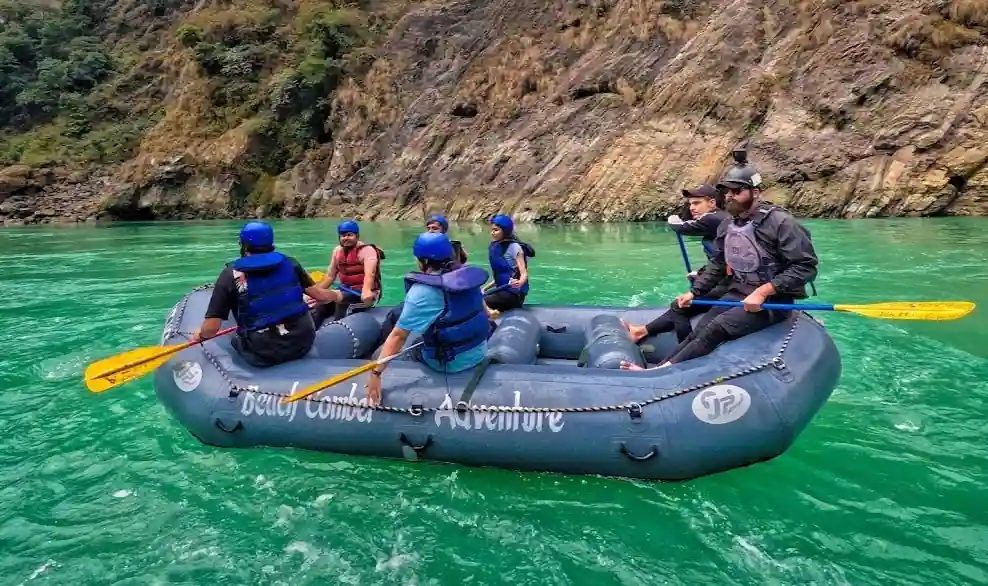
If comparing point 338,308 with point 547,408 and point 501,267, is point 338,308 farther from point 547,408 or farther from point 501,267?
point 547,408

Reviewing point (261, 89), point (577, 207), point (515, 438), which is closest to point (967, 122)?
Result: point (577, 207)

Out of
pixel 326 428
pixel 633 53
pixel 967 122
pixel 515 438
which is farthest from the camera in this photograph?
pixel 633 53

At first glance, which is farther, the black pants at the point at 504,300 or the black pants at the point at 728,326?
the black pants at the point at 504,300

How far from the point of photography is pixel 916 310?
16.1 ft

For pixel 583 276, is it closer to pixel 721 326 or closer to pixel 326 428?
pixel 721 326

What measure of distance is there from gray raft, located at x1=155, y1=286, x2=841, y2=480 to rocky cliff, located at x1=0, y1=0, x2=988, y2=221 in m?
16.6

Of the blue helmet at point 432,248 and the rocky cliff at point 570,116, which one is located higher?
the rocky cliff at point 570,116

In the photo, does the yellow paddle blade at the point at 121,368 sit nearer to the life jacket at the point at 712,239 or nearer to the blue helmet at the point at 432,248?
the blue helmet at the point at 432,248

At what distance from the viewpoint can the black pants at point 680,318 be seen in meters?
5.44

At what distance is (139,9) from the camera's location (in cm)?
5038

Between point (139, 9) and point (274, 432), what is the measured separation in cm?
5644

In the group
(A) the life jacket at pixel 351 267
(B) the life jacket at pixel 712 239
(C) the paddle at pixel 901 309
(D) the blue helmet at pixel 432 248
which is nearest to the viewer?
(D) the blue helmet at pixel 432 248

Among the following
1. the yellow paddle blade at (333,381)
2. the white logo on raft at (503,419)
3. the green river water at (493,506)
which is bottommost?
the green river water at (493,506)

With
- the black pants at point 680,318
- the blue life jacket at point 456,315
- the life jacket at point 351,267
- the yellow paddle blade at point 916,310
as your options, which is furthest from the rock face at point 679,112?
the blue life jacket at point 456,315
